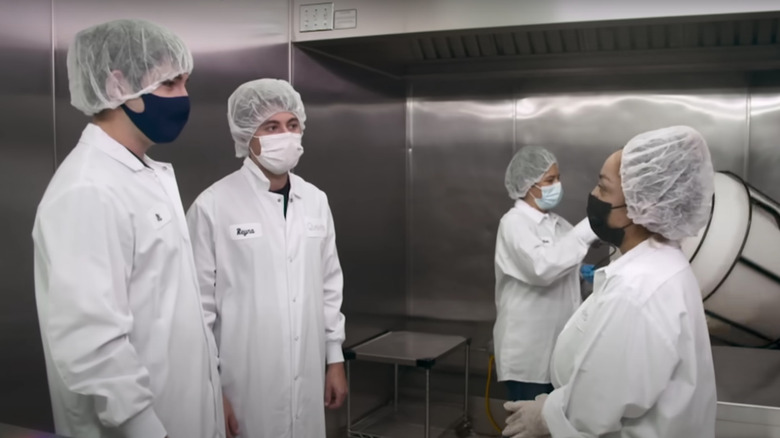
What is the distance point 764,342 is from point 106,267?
1771 mm

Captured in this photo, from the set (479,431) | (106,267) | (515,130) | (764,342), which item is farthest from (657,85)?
Result: (106,267)

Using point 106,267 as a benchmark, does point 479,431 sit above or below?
below

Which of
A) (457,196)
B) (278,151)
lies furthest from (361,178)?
(278,151)

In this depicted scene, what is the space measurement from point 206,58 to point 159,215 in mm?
844

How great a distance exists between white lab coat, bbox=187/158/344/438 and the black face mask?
2.27 feet

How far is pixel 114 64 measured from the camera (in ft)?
3.70

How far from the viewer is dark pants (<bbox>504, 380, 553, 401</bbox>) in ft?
7.31

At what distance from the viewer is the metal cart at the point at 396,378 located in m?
2.40

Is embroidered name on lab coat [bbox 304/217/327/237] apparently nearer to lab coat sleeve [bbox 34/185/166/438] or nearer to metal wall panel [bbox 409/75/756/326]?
lab coat sleeve [bbox 34/185/166/438]

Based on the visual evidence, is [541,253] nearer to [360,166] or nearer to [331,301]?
[331,301]

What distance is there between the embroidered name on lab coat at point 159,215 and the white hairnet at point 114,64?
185mm

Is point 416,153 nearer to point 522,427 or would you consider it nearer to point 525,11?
point 525,11

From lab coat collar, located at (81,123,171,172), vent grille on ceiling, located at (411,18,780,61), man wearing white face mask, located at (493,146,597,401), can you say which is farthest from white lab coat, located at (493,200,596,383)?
lab coat collar, located at (81,123,171,172)

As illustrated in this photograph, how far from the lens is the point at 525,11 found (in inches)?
80.0
